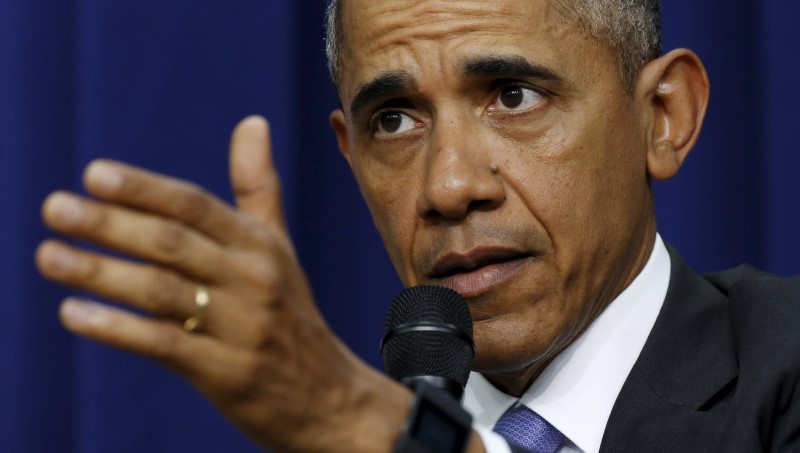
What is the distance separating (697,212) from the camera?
2.15m

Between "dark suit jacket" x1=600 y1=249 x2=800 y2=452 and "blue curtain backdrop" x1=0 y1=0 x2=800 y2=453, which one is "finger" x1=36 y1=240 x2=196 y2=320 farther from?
"blue curtain backdrop" x1=0 y1=0 x2=800 y2=453

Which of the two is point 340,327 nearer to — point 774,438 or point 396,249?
point 396,249

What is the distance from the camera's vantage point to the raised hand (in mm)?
726

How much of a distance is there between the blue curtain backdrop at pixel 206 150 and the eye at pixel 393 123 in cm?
50

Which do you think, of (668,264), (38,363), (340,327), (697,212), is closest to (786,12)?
(697,212)

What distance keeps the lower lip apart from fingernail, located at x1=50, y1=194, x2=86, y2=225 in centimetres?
73

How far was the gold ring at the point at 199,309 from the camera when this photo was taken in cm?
77

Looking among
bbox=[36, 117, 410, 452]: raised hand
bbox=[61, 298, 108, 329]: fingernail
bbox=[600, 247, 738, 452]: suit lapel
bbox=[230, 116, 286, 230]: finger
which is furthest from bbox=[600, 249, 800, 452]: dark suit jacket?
bbox=[61, 298, 108, 329]: fingernail

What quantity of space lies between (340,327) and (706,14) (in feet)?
2.98

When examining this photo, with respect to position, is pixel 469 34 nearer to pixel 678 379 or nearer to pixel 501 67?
pixel 501 67

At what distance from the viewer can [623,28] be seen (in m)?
1.55

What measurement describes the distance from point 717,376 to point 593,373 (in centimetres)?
17

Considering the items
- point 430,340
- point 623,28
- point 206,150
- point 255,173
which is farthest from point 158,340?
point 206,150

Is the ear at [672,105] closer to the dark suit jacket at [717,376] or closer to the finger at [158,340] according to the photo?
the dark suit jacket at [717,376]
